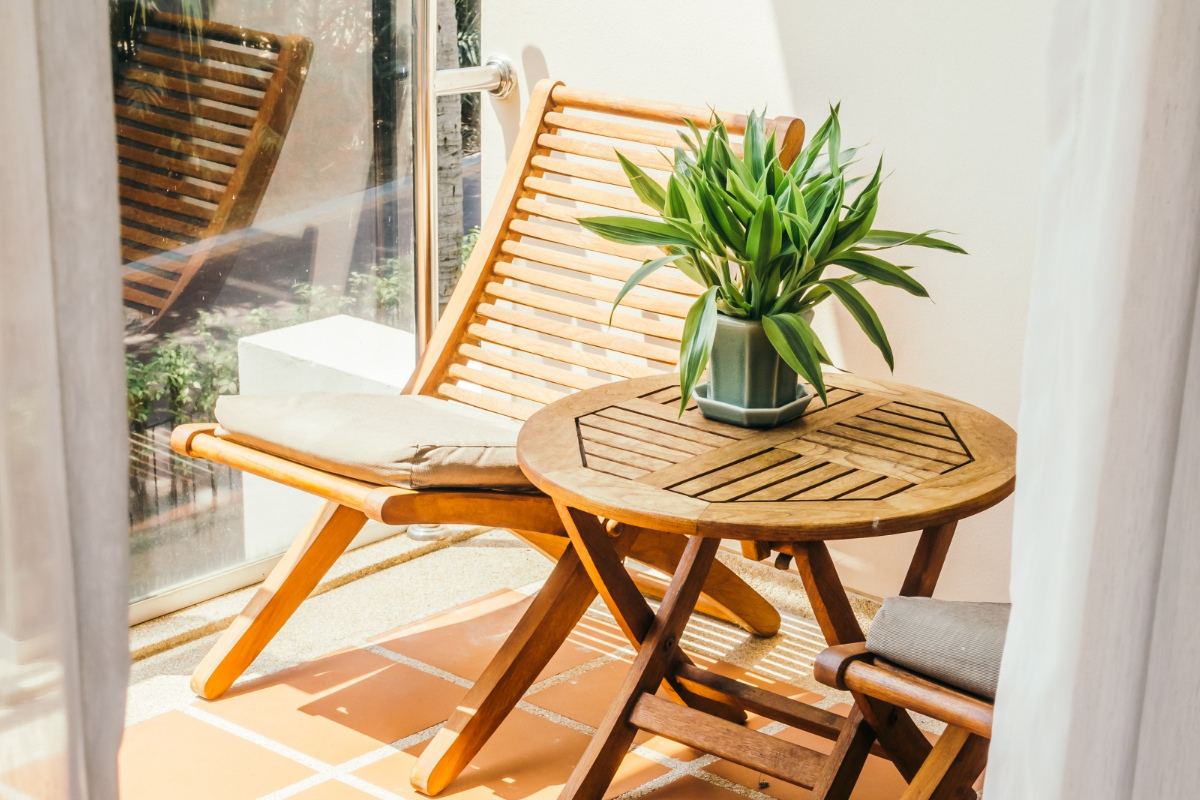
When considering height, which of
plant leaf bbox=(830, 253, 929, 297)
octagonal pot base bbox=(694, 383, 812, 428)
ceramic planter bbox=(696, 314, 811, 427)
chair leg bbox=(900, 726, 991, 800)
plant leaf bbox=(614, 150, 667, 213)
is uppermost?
plant leaf bbox=(614, 150, 667, 213)

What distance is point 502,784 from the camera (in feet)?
7.16

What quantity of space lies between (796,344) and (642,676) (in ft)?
1.92

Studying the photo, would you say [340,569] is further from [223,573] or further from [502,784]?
[502,784]

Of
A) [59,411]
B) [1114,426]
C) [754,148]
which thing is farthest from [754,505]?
[59,411]

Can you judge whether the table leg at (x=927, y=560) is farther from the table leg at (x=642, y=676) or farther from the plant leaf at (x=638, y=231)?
the plant leaf at (x=638, y=231)

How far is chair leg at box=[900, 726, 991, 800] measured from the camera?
1.54 metres

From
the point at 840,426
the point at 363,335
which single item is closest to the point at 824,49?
the point at 840,426

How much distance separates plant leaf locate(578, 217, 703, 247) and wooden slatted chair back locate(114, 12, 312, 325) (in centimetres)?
100

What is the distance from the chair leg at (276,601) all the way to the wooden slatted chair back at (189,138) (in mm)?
603

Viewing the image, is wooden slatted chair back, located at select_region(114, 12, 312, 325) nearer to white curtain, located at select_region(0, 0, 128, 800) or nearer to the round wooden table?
the round wooden table

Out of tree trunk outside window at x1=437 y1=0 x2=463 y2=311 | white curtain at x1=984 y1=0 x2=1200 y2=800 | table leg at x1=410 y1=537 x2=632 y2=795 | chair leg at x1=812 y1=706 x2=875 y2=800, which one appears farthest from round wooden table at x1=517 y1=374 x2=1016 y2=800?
tree trunk outside window at x1=437 y1=0 x2=463 y2=311

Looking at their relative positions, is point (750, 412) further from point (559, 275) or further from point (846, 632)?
point (559, 275)

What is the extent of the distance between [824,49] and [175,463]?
5.54 feet

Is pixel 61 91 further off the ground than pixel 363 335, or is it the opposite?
pixel 61 91
